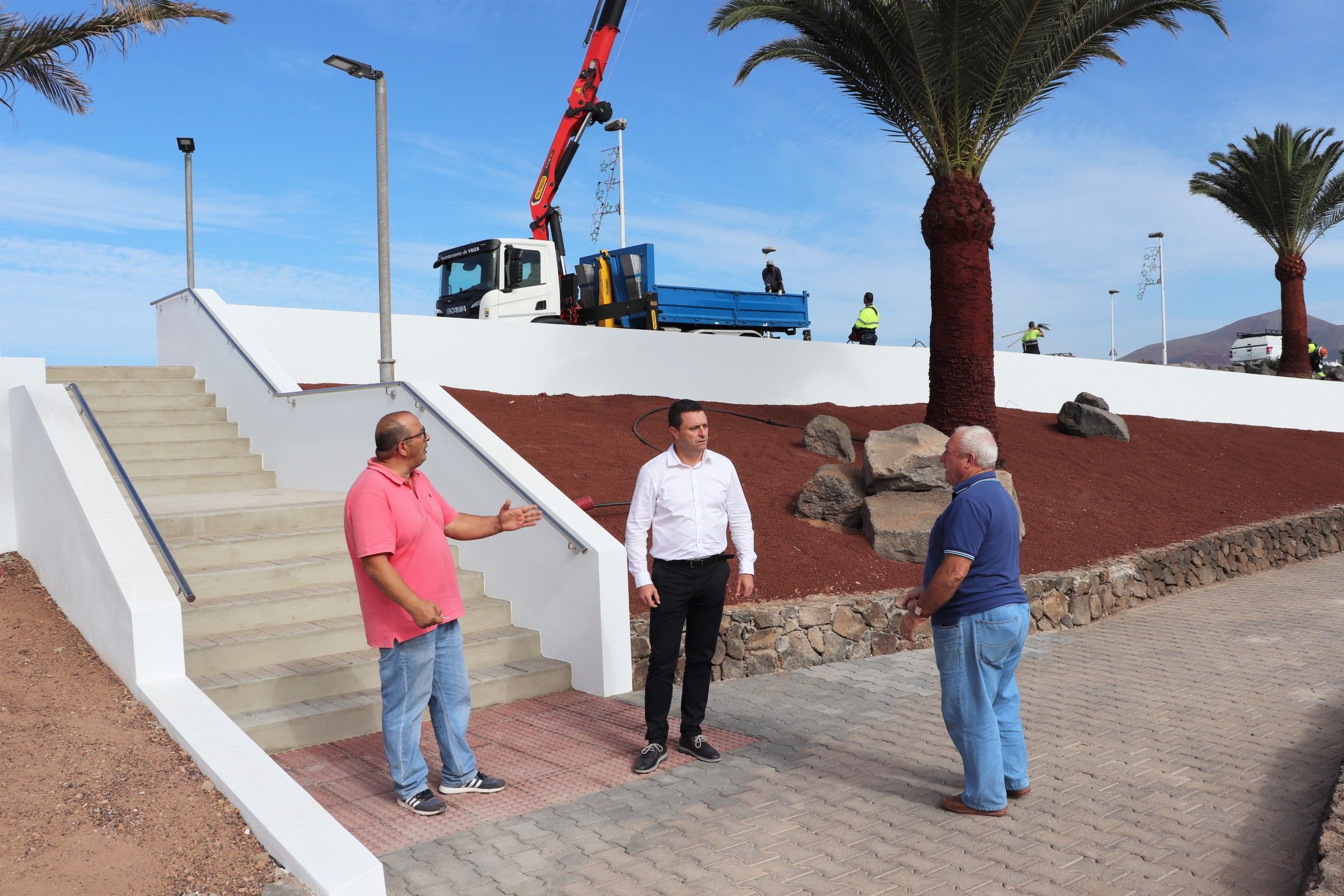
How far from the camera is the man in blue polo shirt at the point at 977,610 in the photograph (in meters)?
4.14

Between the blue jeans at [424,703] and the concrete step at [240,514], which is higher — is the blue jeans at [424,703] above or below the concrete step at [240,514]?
below

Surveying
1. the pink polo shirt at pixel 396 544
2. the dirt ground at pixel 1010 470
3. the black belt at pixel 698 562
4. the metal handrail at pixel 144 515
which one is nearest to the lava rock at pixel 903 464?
the dirt ground at pixel 1010 470

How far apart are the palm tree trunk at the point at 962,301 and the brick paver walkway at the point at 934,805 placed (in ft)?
17.0

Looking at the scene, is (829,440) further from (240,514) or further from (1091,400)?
(1091,400)

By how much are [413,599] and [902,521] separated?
5819 mm

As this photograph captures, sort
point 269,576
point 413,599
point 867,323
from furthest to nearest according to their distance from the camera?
point 867,323 → point 269,576 → point 413,599

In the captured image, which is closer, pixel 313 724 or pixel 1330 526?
pixel 313 724

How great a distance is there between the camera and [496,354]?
13.3 m

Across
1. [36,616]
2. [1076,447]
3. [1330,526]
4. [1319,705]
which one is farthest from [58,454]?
[1330,526]

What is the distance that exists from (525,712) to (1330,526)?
40.9 ft

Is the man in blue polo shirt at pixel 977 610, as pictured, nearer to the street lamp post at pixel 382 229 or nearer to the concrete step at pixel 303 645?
the concrete step at pixel 303 645

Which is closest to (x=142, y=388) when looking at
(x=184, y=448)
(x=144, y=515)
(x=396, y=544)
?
(x=184, y=448)

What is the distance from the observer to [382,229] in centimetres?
945

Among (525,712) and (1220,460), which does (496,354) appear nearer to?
(525,712)
